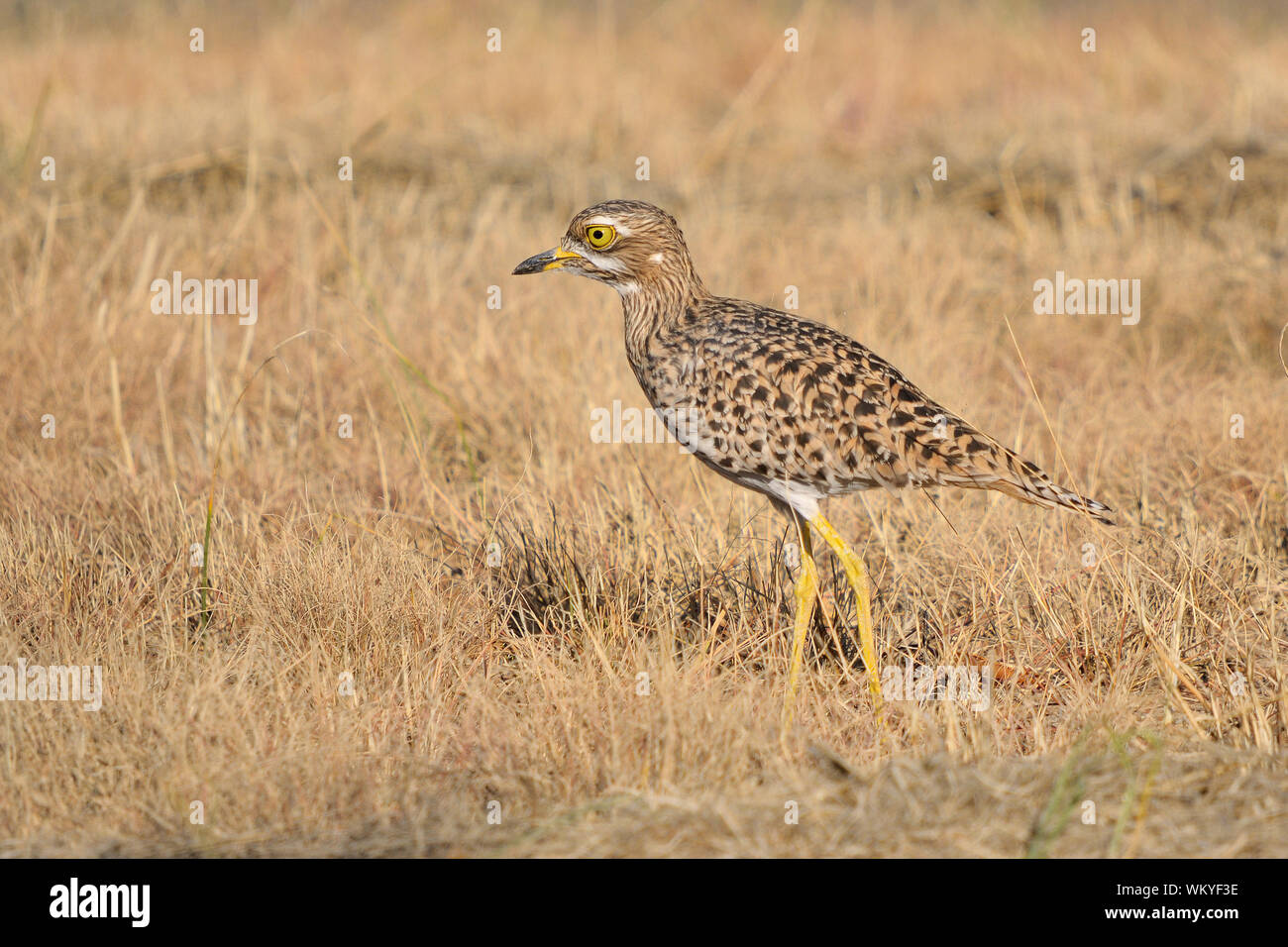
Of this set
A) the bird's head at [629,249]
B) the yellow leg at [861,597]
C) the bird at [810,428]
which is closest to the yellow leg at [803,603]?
the bird at [810,428]

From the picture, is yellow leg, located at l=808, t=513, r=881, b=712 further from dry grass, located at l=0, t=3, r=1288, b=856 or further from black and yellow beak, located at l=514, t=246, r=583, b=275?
black and yellow beak, located at l=514, t=246, r=583, b=275

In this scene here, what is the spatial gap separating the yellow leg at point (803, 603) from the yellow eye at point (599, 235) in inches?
41.0

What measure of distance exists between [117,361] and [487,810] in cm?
358

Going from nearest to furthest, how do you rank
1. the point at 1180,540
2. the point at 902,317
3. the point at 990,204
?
the point at 1180,540 < the point at 902,317 < the point at 990,204

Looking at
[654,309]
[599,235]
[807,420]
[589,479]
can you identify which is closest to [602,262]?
[599,235]

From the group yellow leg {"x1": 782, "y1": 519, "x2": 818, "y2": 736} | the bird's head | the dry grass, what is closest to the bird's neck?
the bird's head

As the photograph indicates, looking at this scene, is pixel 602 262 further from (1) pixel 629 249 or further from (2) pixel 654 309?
(2) pixel 654 309

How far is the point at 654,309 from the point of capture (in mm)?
4176

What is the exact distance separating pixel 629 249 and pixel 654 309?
201 millimetres

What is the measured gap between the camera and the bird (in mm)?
3754

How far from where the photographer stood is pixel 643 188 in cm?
872

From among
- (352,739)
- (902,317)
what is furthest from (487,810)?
(902,317)

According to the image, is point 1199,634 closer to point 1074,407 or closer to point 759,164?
point 1074,407

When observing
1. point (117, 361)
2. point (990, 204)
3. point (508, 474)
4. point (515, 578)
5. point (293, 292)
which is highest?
point (990, 204)
